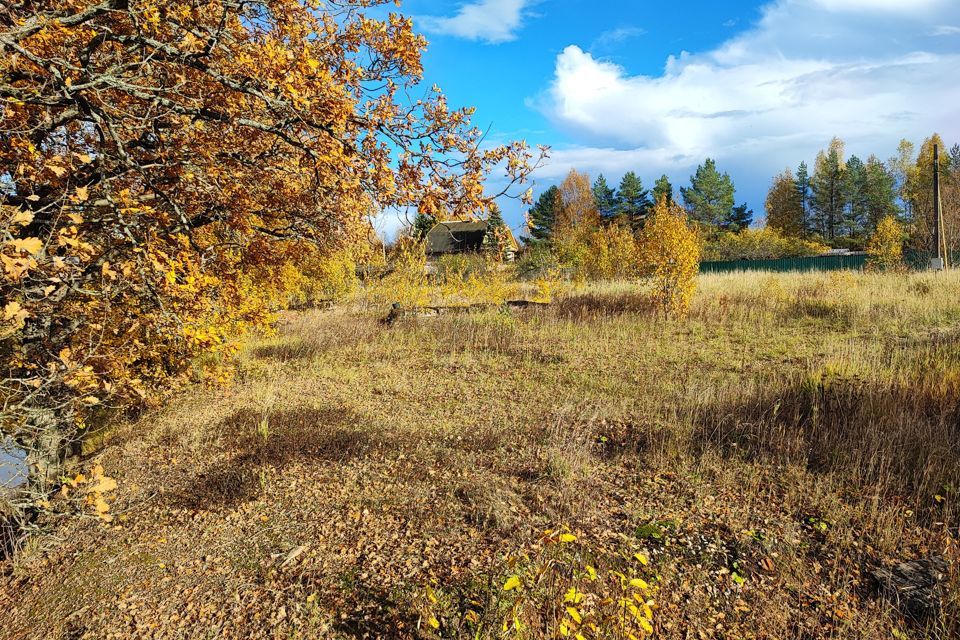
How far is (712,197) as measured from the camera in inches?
1901

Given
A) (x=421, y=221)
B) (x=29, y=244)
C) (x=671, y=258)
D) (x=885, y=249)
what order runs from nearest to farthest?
(x=29, y=244), (x=421, y=221), (x=671, y=258), (x=885, y=249)

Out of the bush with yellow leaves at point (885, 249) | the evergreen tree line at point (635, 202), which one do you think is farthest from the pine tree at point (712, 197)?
the bush with yellow leaves at point (885, 249)

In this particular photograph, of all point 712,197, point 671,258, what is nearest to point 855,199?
point 712,197

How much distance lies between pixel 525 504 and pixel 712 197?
52388 millimetres

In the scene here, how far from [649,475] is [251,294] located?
545 centimetres

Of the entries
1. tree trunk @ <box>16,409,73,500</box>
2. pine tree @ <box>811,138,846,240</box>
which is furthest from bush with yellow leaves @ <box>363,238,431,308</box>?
pine tree @ <box>811,138,846,240</box>

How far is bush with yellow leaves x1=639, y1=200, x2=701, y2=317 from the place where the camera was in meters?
11.2

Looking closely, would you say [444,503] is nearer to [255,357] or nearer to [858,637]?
[858,637]

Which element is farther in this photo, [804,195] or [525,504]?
[804,195]

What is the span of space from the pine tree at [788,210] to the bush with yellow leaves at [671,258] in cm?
4321

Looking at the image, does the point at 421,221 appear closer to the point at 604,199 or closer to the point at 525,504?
the point at 525,504

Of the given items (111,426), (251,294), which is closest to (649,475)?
(251,294)

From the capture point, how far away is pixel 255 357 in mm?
10305

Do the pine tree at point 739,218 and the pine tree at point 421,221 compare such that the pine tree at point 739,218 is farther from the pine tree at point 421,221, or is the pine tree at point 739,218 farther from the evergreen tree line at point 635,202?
the pine tree at point 421,221
